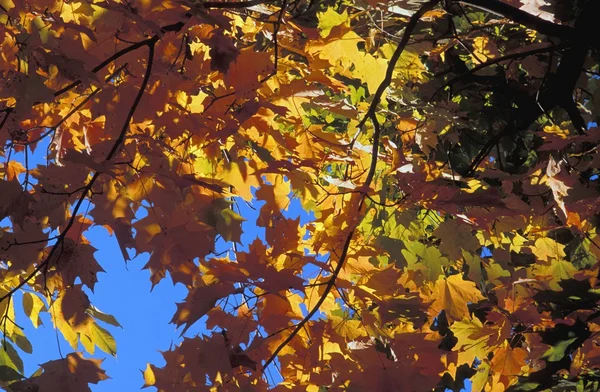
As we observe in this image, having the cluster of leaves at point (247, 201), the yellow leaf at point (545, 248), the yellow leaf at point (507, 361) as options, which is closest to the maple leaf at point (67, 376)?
the cluster of leaves at point (247, 201)

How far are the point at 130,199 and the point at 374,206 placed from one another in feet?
4.42

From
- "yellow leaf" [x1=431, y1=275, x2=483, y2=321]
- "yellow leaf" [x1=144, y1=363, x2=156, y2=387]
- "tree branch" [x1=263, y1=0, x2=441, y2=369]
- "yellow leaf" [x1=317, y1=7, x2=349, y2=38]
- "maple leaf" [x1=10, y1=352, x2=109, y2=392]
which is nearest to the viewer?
"tree branch" [x1=263, y1=0, x2=441, y2=369]

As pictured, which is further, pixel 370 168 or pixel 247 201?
pixel 247 201

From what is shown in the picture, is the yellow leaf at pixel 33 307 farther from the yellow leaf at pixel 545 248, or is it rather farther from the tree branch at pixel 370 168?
the yellow leaf at pixel 545 248

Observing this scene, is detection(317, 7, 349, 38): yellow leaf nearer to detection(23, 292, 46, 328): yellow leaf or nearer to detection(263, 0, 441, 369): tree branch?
detection(263, 0, 441, 369): tree branch

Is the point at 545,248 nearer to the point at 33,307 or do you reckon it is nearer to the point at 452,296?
the point at 452,296

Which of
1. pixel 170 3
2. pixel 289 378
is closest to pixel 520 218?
pixel 289 378

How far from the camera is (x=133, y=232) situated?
6.85 ft

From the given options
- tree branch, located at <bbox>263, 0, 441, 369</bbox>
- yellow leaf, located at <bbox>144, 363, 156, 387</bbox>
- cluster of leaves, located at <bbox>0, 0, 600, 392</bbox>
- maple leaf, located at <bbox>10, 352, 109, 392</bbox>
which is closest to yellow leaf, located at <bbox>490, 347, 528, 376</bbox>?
cluster of leaves, located at <bbox>0, 0, 600, 392</bbox>

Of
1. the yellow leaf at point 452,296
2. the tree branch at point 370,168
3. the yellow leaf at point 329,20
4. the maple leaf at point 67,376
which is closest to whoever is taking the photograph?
the tree branch at point 370,168

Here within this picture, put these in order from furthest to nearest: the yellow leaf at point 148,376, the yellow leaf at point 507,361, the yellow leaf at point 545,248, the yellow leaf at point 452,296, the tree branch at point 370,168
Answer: the yellow leaf at point 545,248 < the yellow leaf at point 507,361 < the yellow leaf at point 452,296 < the yellow leaf at point 148,376 < the tree branch at point 370,168

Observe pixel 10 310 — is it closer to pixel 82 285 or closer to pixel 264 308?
pixel 82 285

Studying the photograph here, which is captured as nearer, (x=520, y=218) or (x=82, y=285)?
(x=82, y=285)

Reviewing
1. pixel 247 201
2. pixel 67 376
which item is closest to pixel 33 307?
pixel 67 376
